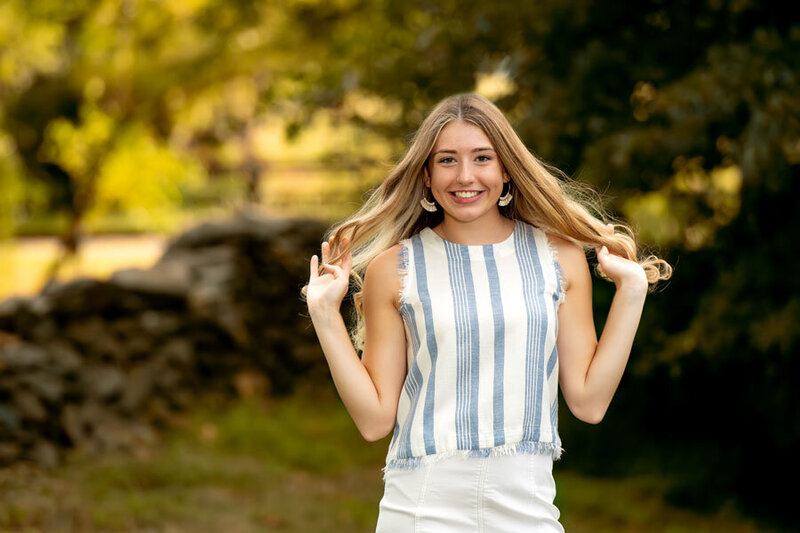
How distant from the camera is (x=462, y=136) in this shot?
219 centimetres

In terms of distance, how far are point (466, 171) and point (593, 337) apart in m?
0.46

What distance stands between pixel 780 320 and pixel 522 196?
2.97 m

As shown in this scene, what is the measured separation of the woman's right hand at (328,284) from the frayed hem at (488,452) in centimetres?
36

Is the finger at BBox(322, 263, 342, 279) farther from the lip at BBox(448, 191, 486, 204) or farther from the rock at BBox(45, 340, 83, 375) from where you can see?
the rock at BBox(45, 340, 83, 375)

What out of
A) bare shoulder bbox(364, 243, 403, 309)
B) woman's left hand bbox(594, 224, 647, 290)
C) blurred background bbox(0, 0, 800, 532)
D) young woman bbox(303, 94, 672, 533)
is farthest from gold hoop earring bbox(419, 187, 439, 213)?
blurred background bbox(0, 0, 800, 532)

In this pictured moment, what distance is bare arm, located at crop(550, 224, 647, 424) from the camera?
2168 millimetres

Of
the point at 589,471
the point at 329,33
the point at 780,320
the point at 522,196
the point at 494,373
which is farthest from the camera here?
the point at 329,33

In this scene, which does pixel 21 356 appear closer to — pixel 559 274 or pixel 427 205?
pixel 427 205

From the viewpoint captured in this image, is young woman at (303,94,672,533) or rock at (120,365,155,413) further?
rock at (120,365,155,413)

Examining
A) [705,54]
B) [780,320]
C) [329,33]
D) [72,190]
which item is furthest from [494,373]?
[72,190]

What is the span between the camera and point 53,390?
6.19m

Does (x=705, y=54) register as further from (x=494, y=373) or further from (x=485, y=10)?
(x=494, y=373)

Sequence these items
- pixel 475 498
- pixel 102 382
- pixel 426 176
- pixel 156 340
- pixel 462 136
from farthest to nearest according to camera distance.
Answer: pixel 156 340
pixel 102 382
pixel 426 176
pixel 462 136
pixel 475 498

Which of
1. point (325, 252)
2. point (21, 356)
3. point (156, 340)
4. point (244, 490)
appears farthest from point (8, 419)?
point (325, 252)
